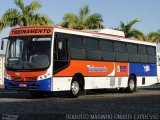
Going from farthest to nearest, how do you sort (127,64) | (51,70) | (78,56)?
(127,64) < (78,56) < (51,70)

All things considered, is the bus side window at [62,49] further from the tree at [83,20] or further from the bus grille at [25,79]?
the tree at [83,20]

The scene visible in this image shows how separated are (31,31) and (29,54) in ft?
3.91

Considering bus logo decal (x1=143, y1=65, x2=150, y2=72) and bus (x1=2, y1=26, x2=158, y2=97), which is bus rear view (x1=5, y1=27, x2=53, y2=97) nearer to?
bus (x1=2, y1=26, x2=158, y2=97)

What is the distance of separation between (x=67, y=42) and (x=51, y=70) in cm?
165

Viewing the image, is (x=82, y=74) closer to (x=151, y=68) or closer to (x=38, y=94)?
(x=38, y=94)

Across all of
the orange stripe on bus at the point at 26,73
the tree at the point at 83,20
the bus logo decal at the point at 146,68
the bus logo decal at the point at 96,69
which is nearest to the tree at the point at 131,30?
the tree at the point at 83,20

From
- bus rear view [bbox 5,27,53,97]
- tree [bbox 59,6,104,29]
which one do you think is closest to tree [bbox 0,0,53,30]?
tree [bbox 59,6,104,29]

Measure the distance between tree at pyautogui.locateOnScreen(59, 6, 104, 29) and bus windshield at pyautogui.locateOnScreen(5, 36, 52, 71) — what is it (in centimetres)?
2201

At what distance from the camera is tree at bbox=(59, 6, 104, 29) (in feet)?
141

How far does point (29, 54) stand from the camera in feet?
66.8

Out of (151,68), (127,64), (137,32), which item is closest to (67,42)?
(127,64)

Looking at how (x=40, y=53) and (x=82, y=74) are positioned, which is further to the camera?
(x=82, y=74)

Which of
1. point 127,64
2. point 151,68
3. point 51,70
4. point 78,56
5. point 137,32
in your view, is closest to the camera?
point 51,70

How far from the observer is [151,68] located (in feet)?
97.1
